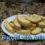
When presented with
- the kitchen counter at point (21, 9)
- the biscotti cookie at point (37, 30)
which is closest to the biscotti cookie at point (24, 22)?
the biscotti cookie at point (37, 30)

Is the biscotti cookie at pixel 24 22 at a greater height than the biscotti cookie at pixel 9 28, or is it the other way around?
the biscotti cookie at pixel 24 22

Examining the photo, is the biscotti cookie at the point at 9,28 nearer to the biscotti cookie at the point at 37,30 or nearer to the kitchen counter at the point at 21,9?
the biscotti cookie at the point at 37,30

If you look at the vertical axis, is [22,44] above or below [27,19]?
below

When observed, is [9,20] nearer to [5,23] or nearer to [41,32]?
[5,23]

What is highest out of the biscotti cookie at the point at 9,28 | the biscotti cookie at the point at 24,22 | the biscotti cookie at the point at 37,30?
the biscotti cookie at the point at 24,22

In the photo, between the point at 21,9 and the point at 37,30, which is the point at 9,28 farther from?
the point at 21,9

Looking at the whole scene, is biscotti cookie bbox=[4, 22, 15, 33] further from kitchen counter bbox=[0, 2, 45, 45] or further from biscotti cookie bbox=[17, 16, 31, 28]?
kitchen counter bbox=[0, 2, 45, 45]

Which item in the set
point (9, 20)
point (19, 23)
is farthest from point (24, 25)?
point (9, 20)

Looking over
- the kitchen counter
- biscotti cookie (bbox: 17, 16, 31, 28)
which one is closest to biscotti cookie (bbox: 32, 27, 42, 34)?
biscotti cookie (bbox: 17, 16, 31, 28)

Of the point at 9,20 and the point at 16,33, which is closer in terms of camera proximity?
the point at 16,33


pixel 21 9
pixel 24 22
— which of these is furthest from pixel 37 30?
pixel 21 9

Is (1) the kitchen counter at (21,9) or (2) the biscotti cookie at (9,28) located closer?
(2) the biscotti cookie at (9,28)
